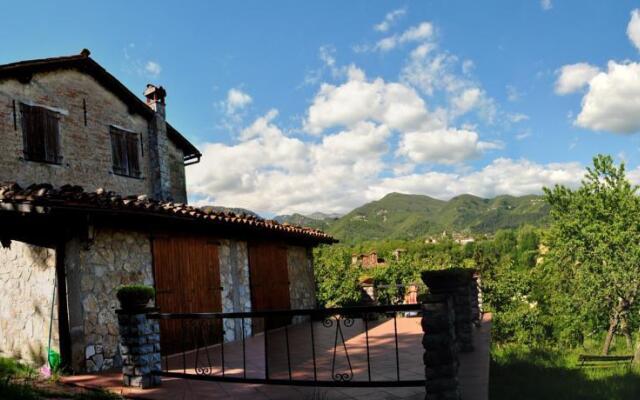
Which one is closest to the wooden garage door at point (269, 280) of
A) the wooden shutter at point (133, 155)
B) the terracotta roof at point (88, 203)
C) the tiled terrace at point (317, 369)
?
the tiled terrace at point (317, 369)

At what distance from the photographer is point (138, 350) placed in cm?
556

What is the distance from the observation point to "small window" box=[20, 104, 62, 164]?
31.8 feet

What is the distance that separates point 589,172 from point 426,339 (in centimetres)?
2599

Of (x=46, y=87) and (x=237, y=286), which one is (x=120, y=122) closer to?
(x=46, y=87)

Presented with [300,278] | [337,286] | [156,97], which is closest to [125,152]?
[156,97]

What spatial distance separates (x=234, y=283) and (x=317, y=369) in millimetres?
4346

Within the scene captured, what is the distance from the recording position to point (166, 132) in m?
13.4

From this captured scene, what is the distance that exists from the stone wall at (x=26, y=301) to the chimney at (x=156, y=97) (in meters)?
6.55

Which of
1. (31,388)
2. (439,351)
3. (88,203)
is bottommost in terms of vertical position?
(31,388)

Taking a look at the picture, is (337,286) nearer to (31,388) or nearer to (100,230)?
(100,230)

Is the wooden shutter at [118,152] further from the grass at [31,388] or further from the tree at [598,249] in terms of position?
the tree at [598,249]

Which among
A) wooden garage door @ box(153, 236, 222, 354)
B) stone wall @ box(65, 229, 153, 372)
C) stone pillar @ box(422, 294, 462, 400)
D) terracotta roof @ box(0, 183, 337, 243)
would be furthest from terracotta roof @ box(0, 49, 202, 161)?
stone pillar @ box(422, 294, 462, 400)

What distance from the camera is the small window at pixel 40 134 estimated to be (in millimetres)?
9695

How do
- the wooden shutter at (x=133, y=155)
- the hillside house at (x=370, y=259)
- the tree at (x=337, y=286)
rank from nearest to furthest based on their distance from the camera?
the wooden shutter at (x=133, y=155), the tree at (x=337, y=286), the hillside house at (x=370, y=259)
